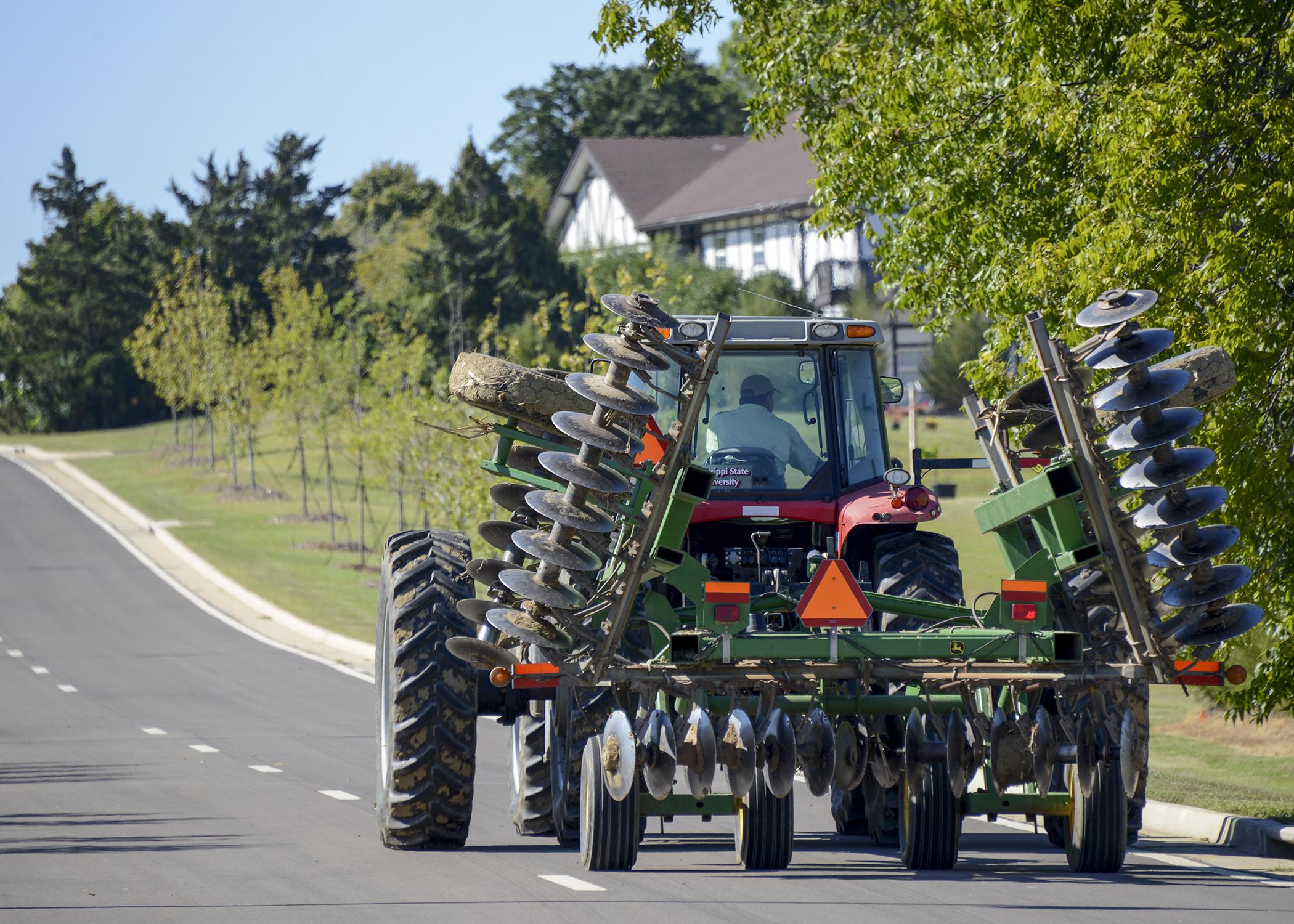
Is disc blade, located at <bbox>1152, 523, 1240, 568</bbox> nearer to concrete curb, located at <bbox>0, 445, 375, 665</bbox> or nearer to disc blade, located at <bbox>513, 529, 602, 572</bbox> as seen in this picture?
disc blade, located at <bbox>513, 529, 602, 572</bbox>

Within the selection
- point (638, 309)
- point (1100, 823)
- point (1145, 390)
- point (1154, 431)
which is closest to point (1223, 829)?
point (1100, 823)

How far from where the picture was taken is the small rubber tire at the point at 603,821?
798 centimetres

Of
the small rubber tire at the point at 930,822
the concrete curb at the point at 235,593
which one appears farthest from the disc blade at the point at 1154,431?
the concrete curb at the point at 235,593

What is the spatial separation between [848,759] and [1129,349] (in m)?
2.27

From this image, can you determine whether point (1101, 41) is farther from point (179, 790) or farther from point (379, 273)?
point (379, 273)

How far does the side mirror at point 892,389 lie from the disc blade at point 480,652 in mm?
3423

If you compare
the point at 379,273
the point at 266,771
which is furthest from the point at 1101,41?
the point at 379,273

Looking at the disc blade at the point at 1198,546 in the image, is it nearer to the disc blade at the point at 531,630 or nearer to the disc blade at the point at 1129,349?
the disc blade at the point at 1129,349

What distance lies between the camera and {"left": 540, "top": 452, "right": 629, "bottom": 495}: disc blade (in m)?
7.65

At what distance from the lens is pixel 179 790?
1248 centimetres

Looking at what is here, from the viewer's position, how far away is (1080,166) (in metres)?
13.7

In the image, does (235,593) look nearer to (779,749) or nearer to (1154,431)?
(779,749)

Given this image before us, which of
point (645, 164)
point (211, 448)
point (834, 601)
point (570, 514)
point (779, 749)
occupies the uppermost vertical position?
point (645, 164)

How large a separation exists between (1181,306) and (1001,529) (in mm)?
3194
